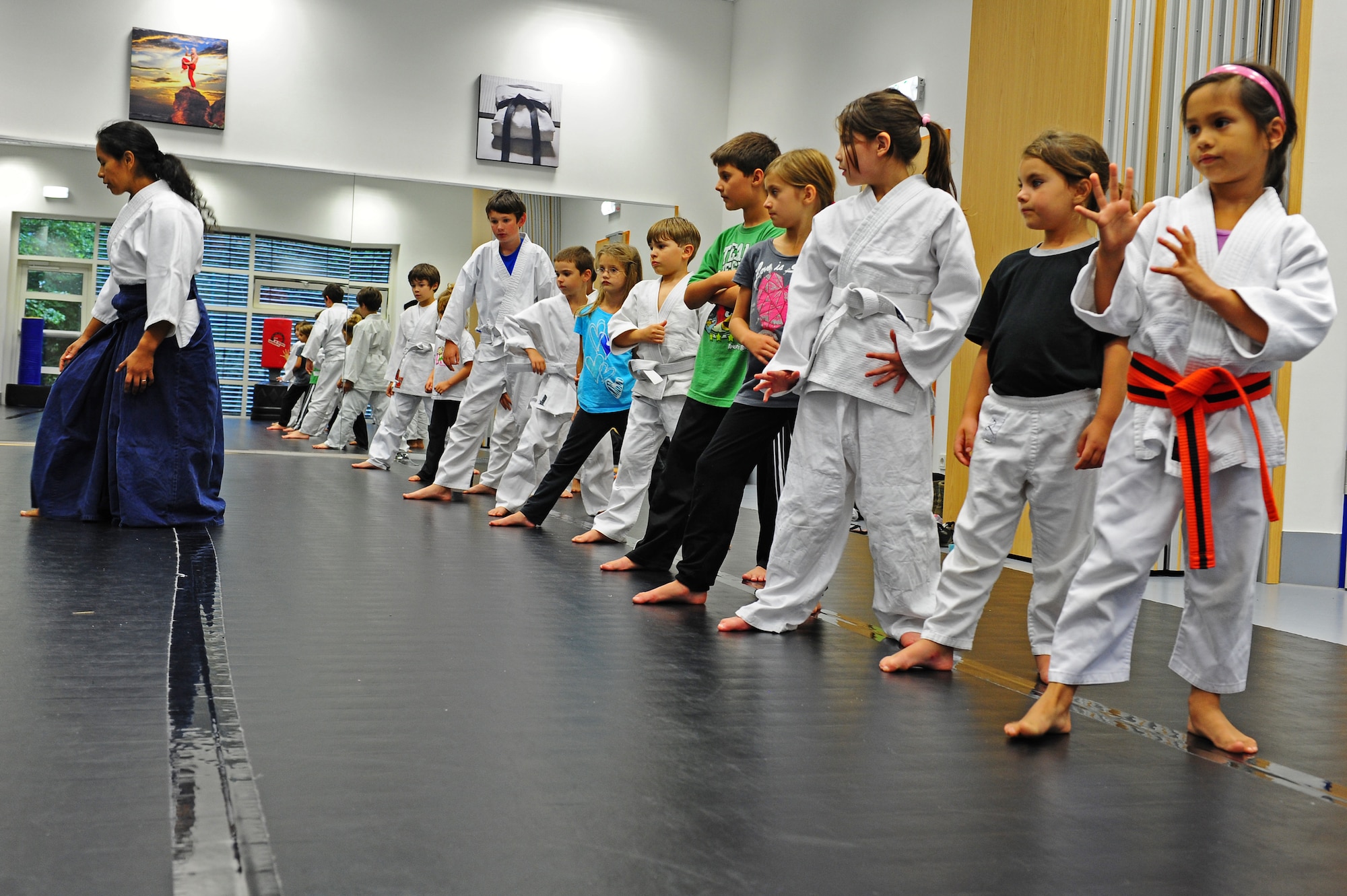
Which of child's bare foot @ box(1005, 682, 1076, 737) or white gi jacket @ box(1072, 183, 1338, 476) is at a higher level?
white gi jacket @ box(1072, 183, 1338, 476)

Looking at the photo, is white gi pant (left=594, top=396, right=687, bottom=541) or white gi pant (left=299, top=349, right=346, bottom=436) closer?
white gi pant (left=594, top=396, right=687, bottom=541)

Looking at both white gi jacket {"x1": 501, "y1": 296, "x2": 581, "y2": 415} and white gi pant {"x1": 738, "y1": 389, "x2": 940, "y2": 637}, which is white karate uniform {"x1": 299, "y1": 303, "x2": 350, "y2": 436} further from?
white gi pant {"x1": 738, "y1": 389, "x2": 940, "y2": 637}

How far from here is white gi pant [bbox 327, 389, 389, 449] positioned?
26.3ft

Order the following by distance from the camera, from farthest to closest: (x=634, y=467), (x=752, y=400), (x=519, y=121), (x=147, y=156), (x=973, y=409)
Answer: (x=519, y=121), (x=634, y=467), (x=147, y=156), (x=752, y=400), (x=973, y=409)

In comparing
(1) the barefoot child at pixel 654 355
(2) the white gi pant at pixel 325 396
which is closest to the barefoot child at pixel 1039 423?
(1) the barefoot child at pixel 654 355

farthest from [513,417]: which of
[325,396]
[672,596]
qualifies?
[325,396]

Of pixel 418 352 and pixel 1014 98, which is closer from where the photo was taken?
pixel 1014 98

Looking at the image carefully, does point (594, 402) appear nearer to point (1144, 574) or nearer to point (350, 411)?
point (1144, 574)

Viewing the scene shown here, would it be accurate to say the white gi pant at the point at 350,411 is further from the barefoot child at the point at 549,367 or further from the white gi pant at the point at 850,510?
the white gi pant at the point at 850,510

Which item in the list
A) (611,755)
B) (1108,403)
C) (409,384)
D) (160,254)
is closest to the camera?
(611,755)

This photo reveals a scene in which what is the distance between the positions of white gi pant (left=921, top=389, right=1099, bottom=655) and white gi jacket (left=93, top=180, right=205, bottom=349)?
2306mm

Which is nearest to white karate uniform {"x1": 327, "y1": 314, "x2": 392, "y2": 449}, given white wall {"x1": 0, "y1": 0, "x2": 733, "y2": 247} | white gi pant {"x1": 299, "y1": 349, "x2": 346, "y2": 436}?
white gi pant {"x1": 299, "y1": 349, "x2": 346, "y2": 436}

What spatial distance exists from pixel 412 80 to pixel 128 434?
6.20 m

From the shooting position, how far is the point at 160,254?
3244 millimetres
